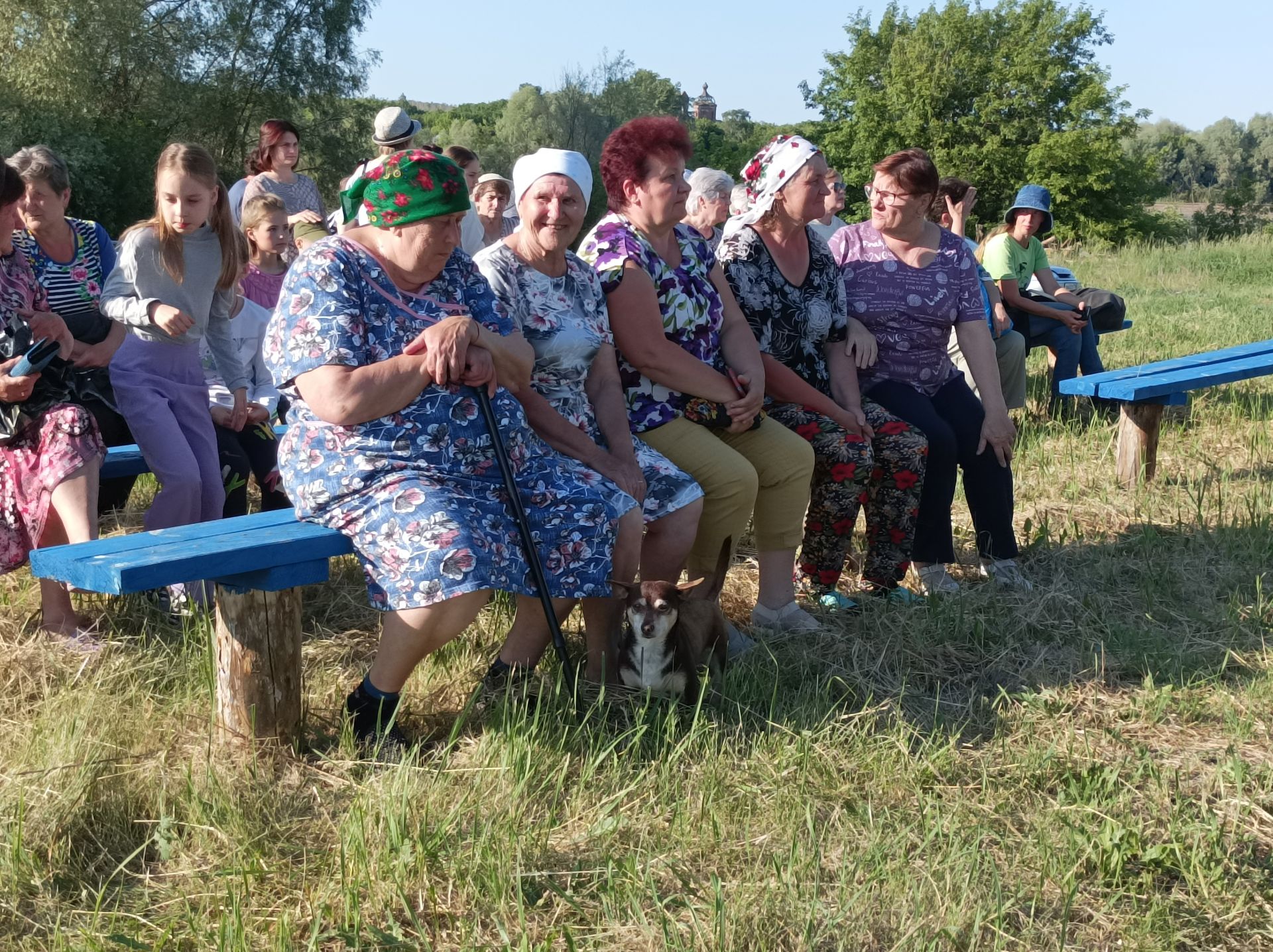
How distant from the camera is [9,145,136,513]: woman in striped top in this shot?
4.47m

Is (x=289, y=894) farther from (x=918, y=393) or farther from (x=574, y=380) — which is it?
(x=918, y=393)

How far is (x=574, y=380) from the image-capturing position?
3910 mm

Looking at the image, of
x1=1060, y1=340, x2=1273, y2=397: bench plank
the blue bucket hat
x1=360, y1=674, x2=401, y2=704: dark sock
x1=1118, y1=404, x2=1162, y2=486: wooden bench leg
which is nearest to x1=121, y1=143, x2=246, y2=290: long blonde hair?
x1=360, y1=674, x2=401, y2=704: dark sock

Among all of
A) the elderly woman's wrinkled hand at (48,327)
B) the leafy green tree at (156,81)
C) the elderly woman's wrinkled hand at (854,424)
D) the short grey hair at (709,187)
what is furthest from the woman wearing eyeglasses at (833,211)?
the leafy green tree at (156,81)

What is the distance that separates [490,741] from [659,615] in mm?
633

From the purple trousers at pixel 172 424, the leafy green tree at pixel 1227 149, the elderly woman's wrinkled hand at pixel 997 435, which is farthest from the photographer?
the leafy green tree at pixel 1227 149

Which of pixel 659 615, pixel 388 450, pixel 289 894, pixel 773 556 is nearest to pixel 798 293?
pixel 773 556

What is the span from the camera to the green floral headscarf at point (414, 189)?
3193 mm

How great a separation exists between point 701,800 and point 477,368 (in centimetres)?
129

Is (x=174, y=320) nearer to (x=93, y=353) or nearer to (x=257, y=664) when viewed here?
(x=93, y=353)

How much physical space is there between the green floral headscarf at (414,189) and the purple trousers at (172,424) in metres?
1.49

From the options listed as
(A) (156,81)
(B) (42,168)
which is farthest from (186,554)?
(A) (156,81)

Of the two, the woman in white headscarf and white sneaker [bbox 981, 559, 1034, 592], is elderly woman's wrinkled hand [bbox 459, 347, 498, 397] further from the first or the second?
white sneaker [bbox 981, 559, 1034, 592]

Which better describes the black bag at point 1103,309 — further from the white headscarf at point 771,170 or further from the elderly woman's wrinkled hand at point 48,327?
the elderly woman's wrinkled hand at point 48,327
